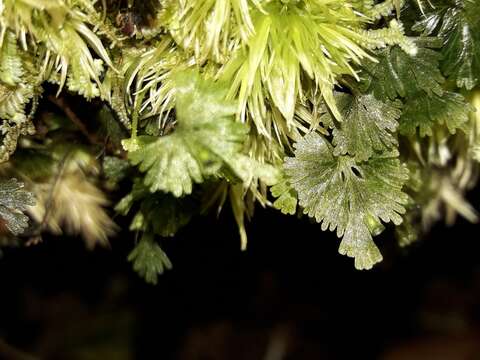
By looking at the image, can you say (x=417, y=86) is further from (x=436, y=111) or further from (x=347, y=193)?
(x=347, y=193)

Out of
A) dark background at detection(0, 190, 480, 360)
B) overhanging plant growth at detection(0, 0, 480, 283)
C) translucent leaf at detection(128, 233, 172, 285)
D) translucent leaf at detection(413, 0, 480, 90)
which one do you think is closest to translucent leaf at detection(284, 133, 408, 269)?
overhanging plant growth at detection(0, 0, 480, 283)

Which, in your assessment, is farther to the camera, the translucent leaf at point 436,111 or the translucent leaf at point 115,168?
the translucent leaf at point 115,168

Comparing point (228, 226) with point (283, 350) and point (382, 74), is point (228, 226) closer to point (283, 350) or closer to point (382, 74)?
point (382, 74)

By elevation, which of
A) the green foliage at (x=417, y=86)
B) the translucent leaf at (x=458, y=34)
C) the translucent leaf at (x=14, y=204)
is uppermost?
the translucent leaf at (x=458, y=34)

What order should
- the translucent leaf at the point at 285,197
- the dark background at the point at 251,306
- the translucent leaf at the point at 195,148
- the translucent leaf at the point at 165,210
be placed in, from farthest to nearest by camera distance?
the dark background at the point at 251,306
the translucent leaf at the point at 165,210
the translucent leaf at the point at 285,197
the translucent leaf at the point at 195,148

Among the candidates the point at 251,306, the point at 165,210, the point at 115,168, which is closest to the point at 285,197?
the point at 165,210

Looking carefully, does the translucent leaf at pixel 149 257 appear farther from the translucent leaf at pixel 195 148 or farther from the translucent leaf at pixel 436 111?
the translucent leaf at pixel 436 111

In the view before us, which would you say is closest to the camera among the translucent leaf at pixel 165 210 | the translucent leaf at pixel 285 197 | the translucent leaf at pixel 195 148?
the translucent leaf at pixel 195 148

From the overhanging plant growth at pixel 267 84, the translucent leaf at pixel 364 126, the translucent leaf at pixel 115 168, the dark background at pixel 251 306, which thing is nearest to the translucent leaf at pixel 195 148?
the overhanging plant growth at pixel 267 84

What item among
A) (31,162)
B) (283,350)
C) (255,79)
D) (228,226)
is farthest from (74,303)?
(255,79)
